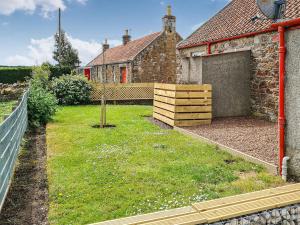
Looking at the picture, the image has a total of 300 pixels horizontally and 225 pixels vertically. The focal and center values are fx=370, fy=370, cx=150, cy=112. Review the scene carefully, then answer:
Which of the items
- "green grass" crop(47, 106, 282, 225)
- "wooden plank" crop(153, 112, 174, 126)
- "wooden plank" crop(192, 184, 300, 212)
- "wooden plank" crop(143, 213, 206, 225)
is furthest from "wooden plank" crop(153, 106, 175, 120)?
"wooden plank" crop(143, 213, 206, 225)

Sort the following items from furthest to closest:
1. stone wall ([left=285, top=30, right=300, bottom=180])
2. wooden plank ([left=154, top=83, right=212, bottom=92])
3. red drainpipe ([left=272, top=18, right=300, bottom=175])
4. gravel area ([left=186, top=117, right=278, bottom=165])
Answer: wooden plank ([left=154, top=83, right=212, bottom=92]) → gravel area ([left=186, top=117, right=278, bottom=165]) → red drainpipe ([left=272, top=18, right=300, bottom=175]) → stone wall ([left=285, top=30, right=300, bottom=180])

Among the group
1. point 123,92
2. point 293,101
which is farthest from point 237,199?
point 123,92

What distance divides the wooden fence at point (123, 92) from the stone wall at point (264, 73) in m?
11.4

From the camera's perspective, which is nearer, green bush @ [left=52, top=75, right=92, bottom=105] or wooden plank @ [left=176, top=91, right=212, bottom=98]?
wooden plank @ [left=176, top=91, right=212, bottom=98]

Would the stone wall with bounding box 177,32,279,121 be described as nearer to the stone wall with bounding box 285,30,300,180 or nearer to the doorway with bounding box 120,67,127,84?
the stone wall with bounding box 285,30,300,180

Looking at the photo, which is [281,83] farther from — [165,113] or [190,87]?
[165,113]

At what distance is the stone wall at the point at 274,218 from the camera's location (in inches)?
169

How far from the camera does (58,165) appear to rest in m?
8.08

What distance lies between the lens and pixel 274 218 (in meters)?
4.53

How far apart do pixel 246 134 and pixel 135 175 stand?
4.94m

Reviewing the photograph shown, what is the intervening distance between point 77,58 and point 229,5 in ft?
119

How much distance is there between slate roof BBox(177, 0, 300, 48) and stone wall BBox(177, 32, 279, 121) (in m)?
0.44

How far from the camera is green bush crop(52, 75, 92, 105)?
22797 mm

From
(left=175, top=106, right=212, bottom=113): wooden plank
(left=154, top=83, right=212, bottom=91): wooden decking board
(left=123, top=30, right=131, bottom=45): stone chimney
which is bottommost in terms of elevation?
(left=175, top=106, right=212, bottom=113): wooden plank
